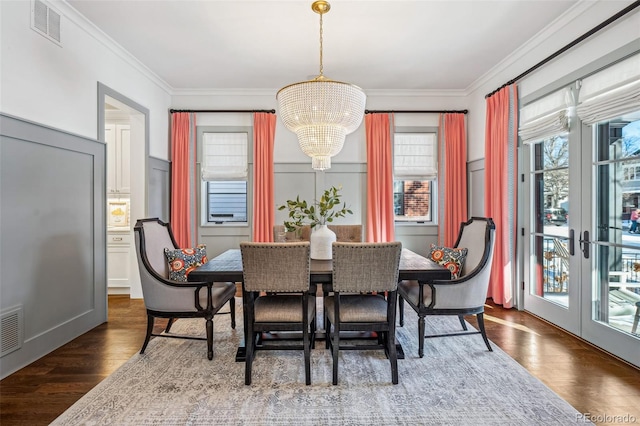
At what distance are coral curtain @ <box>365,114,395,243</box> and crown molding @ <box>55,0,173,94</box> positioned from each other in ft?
9.98

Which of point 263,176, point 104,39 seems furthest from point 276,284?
point 104,39

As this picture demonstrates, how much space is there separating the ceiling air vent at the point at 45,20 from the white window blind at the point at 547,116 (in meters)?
4.59

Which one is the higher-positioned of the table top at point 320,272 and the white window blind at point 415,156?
the white window blind at point 415,156

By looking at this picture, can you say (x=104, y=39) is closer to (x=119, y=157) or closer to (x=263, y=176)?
(x=119, y=157)

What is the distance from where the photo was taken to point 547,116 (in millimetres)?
3244

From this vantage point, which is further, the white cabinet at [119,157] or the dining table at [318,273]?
the white cabinet at [119,157]

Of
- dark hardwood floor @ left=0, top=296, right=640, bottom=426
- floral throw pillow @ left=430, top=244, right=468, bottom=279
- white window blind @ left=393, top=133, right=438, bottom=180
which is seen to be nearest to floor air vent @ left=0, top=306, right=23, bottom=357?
dark hardwood floor @ left=0, top=296, right=640, bottom=426

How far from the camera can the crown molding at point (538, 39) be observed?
2812mm

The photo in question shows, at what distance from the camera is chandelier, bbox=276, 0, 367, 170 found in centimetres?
247

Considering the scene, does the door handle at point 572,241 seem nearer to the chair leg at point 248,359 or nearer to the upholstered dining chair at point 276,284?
the upholstered dining chair at point 276,284

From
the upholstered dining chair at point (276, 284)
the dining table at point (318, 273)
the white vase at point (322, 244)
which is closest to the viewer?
the upholstered dining chair at point (276, 284)

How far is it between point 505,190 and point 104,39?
4.73 meters

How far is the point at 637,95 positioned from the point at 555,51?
1177 mm

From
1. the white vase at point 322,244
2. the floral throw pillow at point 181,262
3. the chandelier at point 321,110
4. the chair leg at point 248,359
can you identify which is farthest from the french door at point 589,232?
the floral throw pillow at point 181,262
